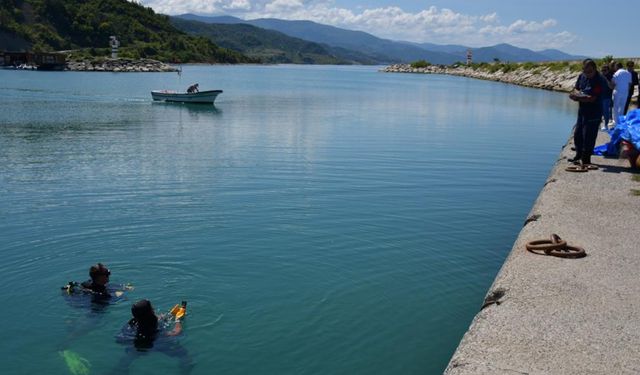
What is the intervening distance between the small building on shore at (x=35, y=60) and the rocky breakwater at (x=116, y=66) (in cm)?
343

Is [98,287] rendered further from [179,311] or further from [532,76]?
[532,76]

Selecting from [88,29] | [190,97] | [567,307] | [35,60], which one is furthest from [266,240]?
[88,29]

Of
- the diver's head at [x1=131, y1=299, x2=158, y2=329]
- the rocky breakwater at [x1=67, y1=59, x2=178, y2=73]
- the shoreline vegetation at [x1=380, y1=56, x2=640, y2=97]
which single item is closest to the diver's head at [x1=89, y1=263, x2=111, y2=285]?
the diver's head at [x1=131, y1=299, x2=158, y2=329]

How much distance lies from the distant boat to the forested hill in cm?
11040

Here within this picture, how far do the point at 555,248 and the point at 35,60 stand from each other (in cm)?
13202

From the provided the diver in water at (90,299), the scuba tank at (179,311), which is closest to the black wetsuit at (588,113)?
the scuba tank at (179,311)

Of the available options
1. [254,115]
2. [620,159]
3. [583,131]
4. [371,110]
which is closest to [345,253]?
[583,131]

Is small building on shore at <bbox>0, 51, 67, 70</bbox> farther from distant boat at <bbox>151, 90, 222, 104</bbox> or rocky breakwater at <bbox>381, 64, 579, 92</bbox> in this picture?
rocky breakwater at <bbox>381, 64, 579, 92</bbox>

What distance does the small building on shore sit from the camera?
396 feet

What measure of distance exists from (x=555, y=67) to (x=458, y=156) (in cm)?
6794

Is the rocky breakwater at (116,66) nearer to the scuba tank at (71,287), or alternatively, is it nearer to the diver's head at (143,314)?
the scuba tank at (71,287)

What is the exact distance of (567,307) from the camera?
725 cm

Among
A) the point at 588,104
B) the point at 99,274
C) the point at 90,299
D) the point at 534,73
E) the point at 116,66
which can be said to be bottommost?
the point at 90,299

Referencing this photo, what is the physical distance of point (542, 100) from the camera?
58.4 meters
